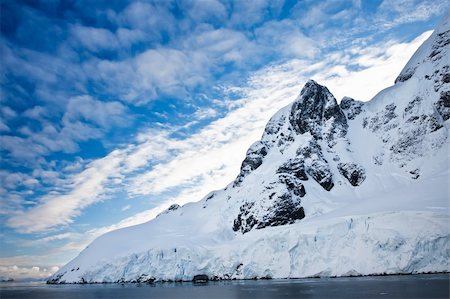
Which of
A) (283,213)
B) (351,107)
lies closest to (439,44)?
(351,107)

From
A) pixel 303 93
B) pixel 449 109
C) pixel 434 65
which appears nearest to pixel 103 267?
pixel 303 93

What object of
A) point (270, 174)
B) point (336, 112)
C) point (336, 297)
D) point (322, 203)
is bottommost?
point (336, 297)

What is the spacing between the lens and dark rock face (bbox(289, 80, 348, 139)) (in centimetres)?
12356

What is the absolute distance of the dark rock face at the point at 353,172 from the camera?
351 ft

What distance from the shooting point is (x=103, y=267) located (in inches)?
3804

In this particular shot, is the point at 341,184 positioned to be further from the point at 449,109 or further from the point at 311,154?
the point at 449,109

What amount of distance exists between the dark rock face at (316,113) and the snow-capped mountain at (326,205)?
14.7 inches

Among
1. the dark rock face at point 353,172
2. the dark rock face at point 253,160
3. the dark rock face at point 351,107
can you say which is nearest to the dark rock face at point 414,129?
the dark rock face at point 353,172

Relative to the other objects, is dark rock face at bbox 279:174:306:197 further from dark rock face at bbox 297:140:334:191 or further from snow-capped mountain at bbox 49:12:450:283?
dark rock face at bbox 297:140:334:191

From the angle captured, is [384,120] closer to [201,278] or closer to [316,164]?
[316,164]

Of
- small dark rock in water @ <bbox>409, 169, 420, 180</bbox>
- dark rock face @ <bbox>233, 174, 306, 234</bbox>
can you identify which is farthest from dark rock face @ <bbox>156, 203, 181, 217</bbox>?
small dark rock in water @ <bbox>409, 169, 420, 180</bbox>

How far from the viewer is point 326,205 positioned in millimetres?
94938

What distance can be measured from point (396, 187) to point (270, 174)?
32.7 m

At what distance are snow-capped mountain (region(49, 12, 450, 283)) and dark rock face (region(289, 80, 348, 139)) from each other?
374 mm
